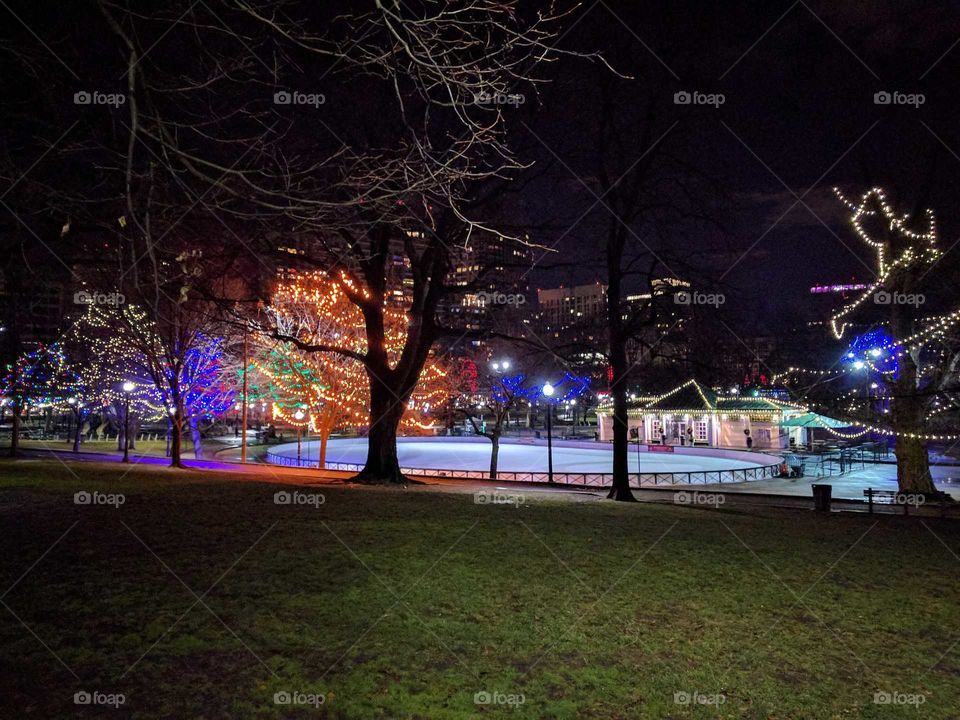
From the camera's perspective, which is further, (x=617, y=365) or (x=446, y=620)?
(x=617, y=365)

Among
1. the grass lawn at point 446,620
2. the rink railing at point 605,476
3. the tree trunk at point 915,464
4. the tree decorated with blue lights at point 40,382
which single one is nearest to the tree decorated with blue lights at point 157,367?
the tree decorated with blue lights at point 40,382

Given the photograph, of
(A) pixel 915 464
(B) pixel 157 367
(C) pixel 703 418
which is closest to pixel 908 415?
(A) pixel 915 464

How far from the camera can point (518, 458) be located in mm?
43562

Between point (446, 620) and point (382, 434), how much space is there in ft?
43.7

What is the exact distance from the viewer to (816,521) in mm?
14148

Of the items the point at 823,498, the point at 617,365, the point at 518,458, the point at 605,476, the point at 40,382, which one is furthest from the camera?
the point at 518,458

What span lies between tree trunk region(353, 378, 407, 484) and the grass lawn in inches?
341

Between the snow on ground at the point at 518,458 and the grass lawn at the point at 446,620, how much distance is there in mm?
26563

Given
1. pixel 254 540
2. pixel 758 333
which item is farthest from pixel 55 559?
pixel 758 333

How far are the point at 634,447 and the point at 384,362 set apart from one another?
36.5 m

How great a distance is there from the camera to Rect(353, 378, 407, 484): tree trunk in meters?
18.8

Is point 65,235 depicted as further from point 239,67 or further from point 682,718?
point 682,718

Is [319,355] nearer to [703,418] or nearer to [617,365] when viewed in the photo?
[617,365]

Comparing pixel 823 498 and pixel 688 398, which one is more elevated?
pixel 688 398
